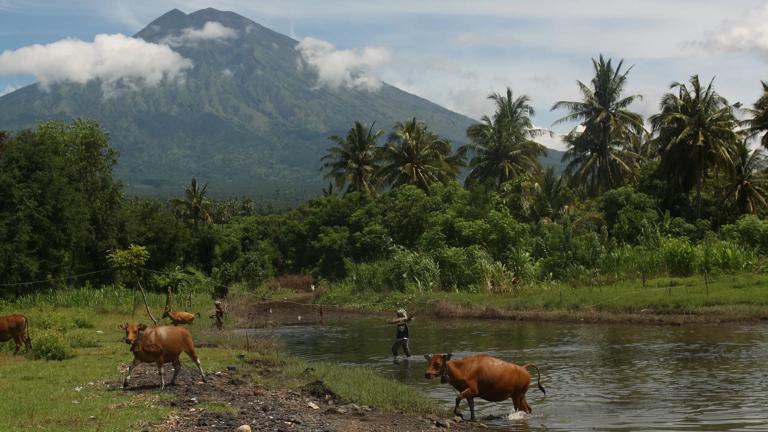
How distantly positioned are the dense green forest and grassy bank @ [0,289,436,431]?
48.6 ft

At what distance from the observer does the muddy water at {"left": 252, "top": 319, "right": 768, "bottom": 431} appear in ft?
43.9

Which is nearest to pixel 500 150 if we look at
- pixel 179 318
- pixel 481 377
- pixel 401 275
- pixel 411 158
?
pixel 411 158

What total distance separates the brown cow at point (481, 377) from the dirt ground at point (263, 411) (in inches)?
23.2

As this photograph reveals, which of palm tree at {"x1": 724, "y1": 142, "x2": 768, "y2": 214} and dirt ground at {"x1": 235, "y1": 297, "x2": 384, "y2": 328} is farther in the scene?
palm tree at {"x1": 724, "y1": 142, "x2": 768, "y2": 214}

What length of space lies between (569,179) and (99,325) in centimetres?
3917

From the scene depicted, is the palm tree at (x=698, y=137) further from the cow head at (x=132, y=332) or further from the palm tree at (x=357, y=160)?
the cow head at (x=132, y=332)

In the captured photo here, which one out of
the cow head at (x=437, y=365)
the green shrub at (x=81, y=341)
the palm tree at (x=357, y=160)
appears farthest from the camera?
the palm tree at (x=357, y=160)

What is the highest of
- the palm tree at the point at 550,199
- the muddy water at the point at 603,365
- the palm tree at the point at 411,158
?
the palm tree at the point at 411,158

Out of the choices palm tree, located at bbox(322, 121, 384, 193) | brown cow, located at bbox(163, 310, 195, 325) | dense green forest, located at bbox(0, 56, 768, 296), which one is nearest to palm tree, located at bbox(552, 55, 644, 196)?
dense green forest, located at bbox(0, 56, 768, 296)

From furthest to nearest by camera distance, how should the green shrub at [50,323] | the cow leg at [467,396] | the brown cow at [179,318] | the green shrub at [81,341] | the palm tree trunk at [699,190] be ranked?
the palm tree trunk at [699,190], the brown cow at [179,318], the green shrub at [50,323], the green shrub at [81,341], the cow leg at [467,396]

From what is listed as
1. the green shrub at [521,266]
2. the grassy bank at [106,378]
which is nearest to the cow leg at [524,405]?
the grassy bank at [106,378]

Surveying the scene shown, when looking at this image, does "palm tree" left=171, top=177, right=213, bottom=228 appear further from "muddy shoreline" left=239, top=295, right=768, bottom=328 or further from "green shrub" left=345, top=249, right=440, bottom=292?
"green shrub" left=345, top=249, right=440, bottom=292

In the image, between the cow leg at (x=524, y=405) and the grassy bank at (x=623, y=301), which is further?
the grassy bank at (x=623, y=301)

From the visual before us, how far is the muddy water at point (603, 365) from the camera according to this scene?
1338 cm
